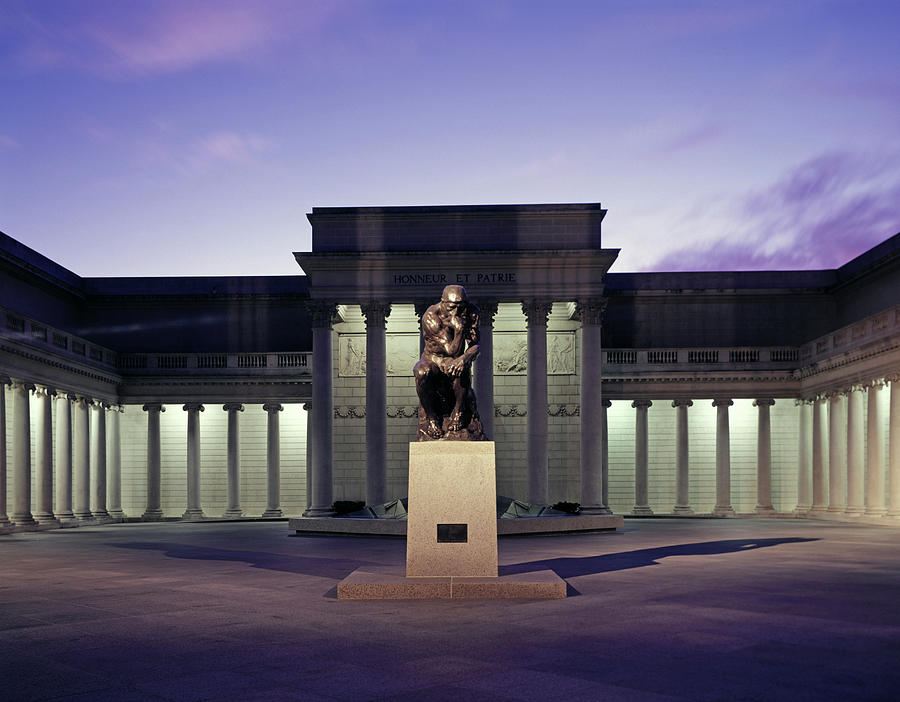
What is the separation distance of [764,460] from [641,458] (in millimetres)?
9045

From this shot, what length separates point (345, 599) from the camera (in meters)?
20.7

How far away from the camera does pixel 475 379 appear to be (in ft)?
200

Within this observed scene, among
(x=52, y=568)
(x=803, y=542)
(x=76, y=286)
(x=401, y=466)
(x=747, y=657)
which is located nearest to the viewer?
(x=747, y=657)

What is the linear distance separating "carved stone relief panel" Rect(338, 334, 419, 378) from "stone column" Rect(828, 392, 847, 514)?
29.8 metres

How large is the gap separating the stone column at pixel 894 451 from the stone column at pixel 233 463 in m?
45.0

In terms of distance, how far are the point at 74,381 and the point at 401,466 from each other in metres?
23.8

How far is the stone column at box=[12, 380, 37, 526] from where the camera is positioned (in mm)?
54406

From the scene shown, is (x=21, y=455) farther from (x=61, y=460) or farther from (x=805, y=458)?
(x=805, y=458)

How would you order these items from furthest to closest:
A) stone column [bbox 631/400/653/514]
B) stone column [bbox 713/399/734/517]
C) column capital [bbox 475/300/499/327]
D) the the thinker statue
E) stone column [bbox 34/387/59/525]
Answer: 1. stone column [bbox 631/400/653/514]
2. stone column [bbox 713/399/734/517]
3. column capital [bbox 475/300/499/327]
4. stone column [bbox 34/387/59/525]
5. the the thinker statue

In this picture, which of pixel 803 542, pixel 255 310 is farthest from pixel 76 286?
pixel 803 542

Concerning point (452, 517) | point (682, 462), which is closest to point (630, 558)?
point (452, 517)

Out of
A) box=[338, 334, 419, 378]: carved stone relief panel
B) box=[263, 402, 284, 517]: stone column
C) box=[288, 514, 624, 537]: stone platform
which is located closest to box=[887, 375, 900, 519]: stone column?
box=[288, 514, 624, 537]: stone platform

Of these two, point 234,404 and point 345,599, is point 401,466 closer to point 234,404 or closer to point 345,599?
point 234,404

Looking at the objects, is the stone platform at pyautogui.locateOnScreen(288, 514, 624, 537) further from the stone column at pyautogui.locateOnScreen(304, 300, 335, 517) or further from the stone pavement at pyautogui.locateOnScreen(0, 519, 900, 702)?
the stone pavement at pyautogui.locateOnScreen(0, 519, 900, 702)
